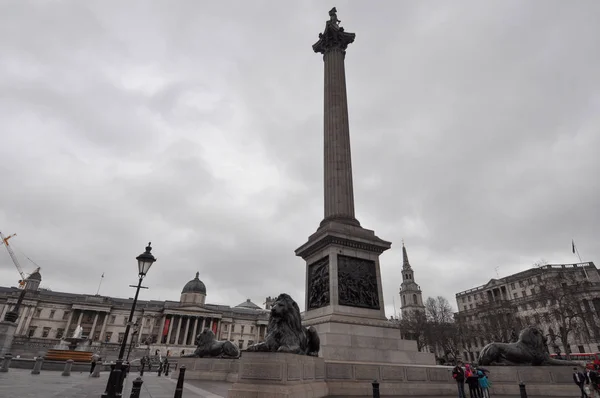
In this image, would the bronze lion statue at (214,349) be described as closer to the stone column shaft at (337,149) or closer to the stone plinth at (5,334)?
the stone column shaft at (337,149)

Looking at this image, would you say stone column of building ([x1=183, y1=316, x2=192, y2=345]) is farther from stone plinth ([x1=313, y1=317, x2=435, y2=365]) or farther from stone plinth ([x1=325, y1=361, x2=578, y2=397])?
stone plinth ([x1=325, y1=361, x2=578, y2=397])

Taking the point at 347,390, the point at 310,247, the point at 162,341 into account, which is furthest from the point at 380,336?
the point at 162,341

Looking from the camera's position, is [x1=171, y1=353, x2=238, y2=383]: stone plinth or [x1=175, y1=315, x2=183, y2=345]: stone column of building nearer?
[x1=171, y1=353, x2=238, y2=383]: stone plinth

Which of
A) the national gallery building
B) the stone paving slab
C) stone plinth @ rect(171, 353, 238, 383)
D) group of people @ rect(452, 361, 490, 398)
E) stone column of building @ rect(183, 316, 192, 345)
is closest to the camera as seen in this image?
the stone paving slab

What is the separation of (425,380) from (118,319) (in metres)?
102

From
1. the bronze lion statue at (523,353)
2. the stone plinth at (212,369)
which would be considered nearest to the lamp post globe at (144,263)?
the stone plinth at (212,369)

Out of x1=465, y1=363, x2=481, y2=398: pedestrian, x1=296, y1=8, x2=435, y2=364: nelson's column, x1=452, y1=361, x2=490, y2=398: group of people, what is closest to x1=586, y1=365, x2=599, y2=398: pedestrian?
x1=465, y1=363, x2=481, y2=398: pedestrian

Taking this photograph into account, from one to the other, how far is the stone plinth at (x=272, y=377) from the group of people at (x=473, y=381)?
16.2 ft

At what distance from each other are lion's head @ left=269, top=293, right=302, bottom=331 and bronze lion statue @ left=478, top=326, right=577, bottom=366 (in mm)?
9079

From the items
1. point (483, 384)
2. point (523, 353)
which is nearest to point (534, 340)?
point (523, 353)

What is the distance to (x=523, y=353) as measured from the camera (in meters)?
12.7

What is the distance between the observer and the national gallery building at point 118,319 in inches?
3329

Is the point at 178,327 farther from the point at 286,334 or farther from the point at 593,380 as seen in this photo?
the point at 593,380

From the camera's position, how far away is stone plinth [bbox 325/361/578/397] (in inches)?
415
